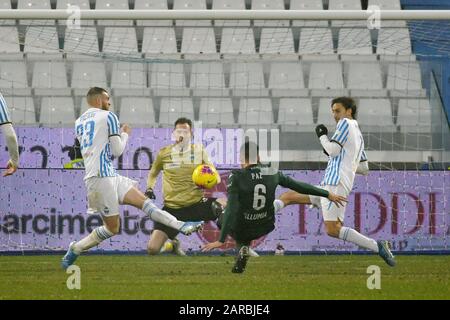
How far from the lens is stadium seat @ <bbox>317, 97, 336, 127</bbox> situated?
13.3 metres

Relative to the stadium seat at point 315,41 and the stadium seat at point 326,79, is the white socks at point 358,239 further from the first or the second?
the stadium seat at point 315,41

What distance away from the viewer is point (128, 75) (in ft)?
45.4

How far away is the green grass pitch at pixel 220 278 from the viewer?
26.6 feet

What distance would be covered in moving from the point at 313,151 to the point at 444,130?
161cm

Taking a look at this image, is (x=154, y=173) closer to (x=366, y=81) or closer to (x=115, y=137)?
(x=115, y=137)

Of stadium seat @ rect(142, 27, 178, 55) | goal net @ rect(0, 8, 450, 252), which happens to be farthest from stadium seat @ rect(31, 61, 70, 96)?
stadium seat @ rect(142, 27, 178, 55)

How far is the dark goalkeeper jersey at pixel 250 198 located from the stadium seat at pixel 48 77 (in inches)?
182

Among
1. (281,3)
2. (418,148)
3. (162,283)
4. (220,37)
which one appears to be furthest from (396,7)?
(162,283)

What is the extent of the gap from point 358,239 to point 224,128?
3992mm

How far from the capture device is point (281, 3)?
18.0 metres

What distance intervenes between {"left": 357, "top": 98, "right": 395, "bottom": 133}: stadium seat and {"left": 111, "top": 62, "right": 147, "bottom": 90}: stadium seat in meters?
2.84

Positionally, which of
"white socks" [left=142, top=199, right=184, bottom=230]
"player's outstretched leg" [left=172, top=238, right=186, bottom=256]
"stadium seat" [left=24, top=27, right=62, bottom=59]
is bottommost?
"player's outstretched leg" [left=172, top=238, right=186, bottom=256]

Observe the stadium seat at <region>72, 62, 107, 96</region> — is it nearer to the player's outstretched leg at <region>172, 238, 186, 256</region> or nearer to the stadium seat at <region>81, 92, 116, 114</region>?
the stadium seat at <region>81, 92, 116, 114</region>

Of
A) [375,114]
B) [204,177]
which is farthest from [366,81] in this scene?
[204,177]
